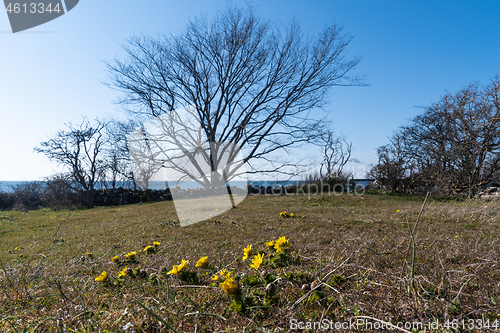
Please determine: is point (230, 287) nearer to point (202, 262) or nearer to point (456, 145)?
point (202, 262)

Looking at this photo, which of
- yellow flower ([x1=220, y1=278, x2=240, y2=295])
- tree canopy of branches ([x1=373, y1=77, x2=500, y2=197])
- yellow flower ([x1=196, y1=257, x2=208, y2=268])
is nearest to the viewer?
yellow flower ([x1=220, y1=278, x2=240, y2=295])

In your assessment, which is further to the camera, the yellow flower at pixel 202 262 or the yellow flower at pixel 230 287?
the yellow flower at pixel 202 262

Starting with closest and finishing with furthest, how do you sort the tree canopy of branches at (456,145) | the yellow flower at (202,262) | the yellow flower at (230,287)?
the yellow flower at (230,287) → the yellow flower at (202,262) → the tree canopy of branches at (456,145)

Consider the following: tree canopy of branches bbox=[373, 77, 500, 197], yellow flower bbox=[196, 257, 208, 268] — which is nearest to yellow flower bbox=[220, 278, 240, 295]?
yellow flower bbox=[196, 257, 208, 268]

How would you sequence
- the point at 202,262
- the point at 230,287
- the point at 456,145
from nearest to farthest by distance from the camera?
the point at 230,287 < the point at 202,262 < the point at 456,145

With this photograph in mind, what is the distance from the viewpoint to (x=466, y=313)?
0.77 meters

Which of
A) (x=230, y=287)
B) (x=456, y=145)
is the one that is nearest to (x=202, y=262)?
(x=230, y=287)

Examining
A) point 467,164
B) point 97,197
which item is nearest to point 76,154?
point 97,197

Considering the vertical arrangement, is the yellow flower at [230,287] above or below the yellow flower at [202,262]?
above

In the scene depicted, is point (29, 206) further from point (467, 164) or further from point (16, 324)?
point (467, 164)

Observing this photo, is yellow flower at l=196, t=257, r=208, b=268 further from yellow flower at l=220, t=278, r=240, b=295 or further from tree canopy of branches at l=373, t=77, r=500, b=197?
tree canopy of branches at l=373, t=77, r=500, b=197

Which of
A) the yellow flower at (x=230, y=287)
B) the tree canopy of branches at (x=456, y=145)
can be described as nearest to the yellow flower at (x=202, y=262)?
the yellow flower at (x=230, y=287)

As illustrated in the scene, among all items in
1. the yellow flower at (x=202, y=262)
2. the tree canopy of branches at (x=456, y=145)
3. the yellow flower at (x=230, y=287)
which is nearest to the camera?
the yellow flower at (x=230, y=287)

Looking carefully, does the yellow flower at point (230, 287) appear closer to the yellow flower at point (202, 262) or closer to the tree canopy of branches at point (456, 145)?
the yellow flower at point (202, 262)
